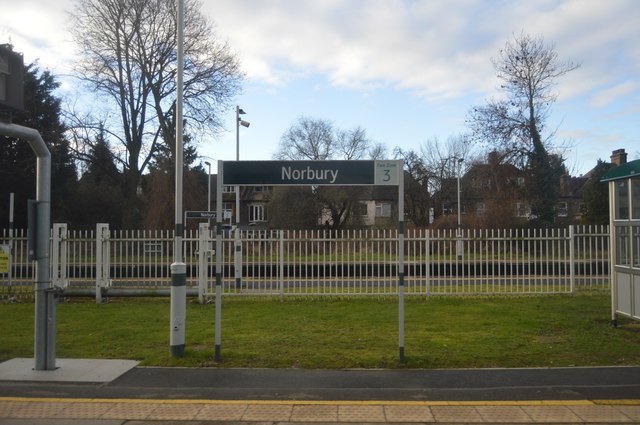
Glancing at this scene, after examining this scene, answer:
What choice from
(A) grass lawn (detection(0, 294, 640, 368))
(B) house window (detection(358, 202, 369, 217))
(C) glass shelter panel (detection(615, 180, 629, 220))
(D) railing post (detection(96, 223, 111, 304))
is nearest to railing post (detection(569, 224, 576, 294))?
(A) grass lawn (detection(0, 294, 640, 368))

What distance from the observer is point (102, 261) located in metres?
13.6

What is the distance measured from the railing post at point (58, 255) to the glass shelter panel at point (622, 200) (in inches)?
491

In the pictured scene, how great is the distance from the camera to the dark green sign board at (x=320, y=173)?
302 inches

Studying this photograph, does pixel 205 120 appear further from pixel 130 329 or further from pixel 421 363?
pixel 421 363

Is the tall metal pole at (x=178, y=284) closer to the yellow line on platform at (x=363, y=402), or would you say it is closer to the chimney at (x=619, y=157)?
the yellow line on platform at (x=363, y=402)

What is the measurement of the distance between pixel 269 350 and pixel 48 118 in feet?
110

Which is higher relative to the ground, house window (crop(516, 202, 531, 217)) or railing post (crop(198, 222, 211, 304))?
house window (crop(516, 202, 531, 217))

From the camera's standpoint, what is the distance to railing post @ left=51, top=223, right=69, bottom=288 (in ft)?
45.1

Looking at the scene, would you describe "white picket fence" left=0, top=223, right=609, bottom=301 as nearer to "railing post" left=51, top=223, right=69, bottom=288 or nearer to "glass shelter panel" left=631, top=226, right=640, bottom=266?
"railing post" left=51, top=223, right=69, bottom=288

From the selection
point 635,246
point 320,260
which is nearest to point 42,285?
point 320,260

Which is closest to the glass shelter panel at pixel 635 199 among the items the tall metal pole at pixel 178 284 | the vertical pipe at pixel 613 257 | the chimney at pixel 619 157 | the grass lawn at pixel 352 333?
the vertical pipe at pixel 613 257

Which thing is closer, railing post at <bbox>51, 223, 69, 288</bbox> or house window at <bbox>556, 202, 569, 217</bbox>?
railing post at <bbox>51, 223, 69, 288</bbox>

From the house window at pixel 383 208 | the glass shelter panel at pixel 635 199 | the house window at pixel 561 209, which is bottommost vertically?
the glass shelter panel at pixel 635 199

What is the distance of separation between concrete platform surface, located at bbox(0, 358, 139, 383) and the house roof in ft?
27.3
